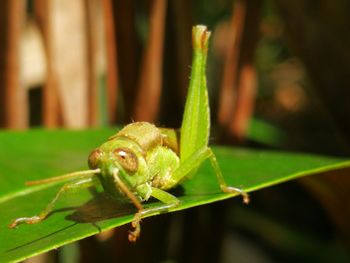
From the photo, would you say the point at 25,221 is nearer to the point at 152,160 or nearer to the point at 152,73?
the point at 152,160

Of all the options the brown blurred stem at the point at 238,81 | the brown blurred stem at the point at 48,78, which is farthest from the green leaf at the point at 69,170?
the brown blurred stem at the point at 238,81

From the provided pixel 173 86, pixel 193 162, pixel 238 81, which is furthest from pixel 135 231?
pixel 238 81

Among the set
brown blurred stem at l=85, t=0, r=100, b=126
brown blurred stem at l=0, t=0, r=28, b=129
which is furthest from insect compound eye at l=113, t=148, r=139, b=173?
brown blurred stem at l=0, t=0, r=28, b=129

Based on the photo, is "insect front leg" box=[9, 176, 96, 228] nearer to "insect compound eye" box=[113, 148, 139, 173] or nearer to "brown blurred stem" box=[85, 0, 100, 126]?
"insect compound eye" box=[113, 148, 139, 173]

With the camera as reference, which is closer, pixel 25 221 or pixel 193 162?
pixel 25 221

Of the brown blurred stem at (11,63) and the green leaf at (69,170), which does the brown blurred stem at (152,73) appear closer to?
the green leaf at (69,170)

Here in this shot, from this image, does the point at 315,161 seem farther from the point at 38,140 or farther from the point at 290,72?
the point at 290,72

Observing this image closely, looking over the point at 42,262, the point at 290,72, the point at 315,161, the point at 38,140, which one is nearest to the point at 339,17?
the point at 315,161
